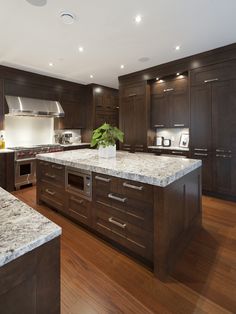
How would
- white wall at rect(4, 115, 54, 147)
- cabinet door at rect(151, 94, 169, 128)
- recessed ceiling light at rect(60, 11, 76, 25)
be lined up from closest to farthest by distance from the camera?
recessed ceiling light at rect(60, 11, 76, 25), cabinet door at rect(151, 94, 169, 128), white wall at rect(4, 115, 54, 147)

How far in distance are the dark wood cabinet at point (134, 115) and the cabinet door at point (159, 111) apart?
0.22 metres

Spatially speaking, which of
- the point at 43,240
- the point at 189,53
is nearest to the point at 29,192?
the point at 43,240

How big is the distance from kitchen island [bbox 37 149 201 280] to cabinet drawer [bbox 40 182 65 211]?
12 centimetres

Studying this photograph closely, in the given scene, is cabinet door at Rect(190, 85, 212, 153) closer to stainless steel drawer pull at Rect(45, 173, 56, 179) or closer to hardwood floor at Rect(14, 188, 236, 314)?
hardwood floor at Rect(14, 188, 236, 314)

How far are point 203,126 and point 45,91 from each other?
13.3ft

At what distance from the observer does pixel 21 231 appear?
2.61ft

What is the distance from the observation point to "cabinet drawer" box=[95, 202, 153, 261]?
1.80m

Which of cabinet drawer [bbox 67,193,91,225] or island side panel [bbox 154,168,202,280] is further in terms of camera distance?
cabinet drawer [bbox 67,193,91,225]

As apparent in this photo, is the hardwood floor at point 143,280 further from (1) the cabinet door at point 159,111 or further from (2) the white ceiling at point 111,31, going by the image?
(1) the cabinet door at point 159,111

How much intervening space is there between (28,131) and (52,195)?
2.91 metres

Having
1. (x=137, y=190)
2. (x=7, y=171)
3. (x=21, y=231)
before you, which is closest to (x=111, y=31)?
(x=137, y=190)

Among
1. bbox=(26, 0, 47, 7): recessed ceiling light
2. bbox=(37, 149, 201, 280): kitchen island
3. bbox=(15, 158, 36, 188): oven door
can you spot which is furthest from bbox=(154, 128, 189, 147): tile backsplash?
bbox=(26, 0, 47, 7): recessed ceiling light

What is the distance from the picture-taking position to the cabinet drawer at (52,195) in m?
2.79

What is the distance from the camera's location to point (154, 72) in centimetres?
462
